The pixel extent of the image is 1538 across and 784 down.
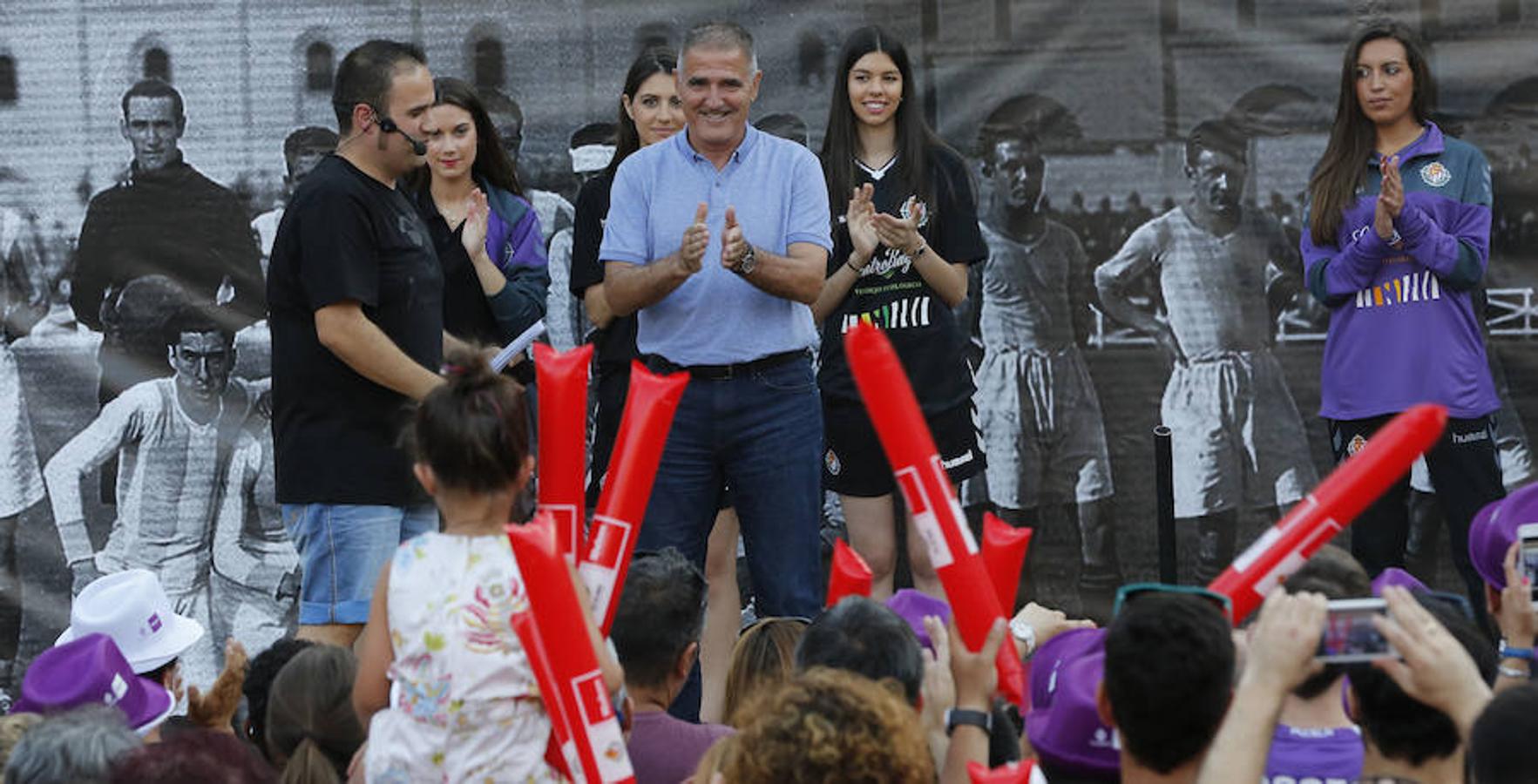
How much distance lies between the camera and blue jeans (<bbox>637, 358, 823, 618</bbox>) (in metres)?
4.76

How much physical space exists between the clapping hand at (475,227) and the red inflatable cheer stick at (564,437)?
6.53 feet

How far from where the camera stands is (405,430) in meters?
3.23

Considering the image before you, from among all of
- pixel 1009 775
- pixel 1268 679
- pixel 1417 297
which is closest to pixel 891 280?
pixel 1417 297

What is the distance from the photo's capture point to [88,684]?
3588 mm

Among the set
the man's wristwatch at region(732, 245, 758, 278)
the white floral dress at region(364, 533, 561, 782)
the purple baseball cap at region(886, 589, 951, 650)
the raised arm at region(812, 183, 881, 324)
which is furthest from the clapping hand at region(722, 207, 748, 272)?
the white floral dress at region(364, 533, 561, 782)

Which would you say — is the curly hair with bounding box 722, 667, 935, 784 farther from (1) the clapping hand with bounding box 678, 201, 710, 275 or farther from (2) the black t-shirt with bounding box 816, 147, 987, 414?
(2) the black t-shirt with bounding box 816, 147, 987, 414

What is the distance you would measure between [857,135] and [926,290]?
0.46 meters

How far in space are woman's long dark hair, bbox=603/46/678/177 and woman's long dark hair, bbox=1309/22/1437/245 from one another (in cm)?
174

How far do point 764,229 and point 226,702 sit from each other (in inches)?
65.7

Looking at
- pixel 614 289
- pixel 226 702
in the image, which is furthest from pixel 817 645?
pixel 614 289

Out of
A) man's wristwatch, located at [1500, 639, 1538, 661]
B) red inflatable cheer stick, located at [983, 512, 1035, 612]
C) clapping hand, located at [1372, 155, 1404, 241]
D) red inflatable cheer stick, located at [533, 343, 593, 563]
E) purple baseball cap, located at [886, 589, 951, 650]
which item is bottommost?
man's wristwatch, located at [1500, 639, 1538, 661]

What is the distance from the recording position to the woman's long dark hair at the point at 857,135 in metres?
5.30

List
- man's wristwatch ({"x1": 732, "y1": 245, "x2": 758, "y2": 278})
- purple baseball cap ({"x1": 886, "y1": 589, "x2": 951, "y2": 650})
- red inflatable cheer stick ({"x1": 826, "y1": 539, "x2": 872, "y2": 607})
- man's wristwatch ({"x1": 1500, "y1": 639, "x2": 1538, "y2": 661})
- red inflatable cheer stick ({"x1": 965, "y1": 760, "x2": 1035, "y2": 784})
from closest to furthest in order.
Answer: red inflatable cheer stick ({"x1": 965, "y1": 760, "x2": 1035, "y2": 784}), man's wristwatch ({"x1": 1500, "y1": 639, "x2": 1538, "y2": 661}), red inflatable cheer stick ({"x1": 826, "y1": 539, "x2": 872, "y2": 607}), purple baseball cap ({"x1": 886, "y1": 589, "x2": 951, "y2": 650}), man's wristwatch ({"x1": 732, "y1": 245, "x2": 758, "y2": 278})

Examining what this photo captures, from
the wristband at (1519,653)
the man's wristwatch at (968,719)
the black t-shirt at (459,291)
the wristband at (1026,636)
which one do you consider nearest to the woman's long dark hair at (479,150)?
the black t-shirt at (459,291)
